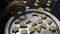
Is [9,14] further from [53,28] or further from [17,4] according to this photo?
[53,28]

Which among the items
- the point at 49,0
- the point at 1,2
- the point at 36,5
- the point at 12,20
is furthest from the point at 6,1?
the point at 49,0

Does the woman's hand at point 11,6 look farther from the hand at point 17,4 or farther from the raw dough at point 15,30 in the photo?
the raw dough at point 15,30

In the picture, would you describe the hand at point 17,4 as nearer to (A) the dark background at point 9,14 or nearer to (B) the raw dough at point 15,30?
(A) the dark background at point 9,14

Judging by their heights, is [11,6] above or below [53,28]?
above

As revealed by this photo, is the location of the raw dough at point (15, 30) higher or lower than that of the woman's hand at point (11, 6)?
lower

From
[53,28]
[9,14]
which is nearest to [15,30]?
[9,14]

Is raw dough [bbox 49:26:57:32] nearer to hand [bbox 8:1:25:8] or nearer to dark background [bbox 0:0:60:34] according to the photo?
dark background [bbox 0:0:60:34]

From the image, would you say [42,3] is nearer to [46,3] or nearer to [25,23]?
[46,3]

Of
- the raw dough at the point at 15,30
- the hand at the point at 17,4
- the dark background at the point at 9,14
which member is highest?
the hand at the point at 17,4

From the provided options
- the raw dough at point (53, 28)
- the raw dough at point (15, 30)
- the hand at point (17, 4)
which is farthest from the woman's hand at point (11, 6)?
the raw dough at point (53, 28)

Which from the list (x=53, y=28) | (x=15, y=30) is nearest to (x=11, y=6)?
(x=15, y=30)

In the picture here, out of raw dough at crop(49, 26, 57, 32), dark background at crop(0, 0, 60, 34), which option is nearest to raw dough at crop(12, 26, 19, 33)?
dark background at crop(0, 0, 60, 34)

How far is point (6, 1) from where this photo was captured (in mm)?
1101

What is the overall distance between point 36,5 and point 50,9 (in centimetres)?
12
